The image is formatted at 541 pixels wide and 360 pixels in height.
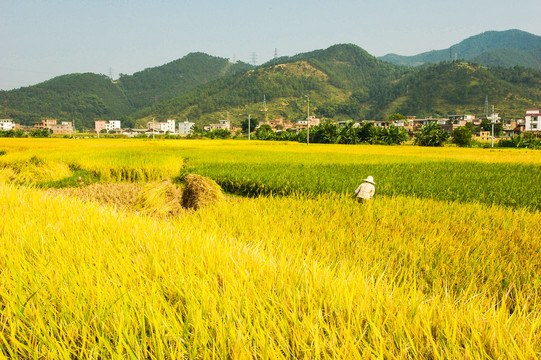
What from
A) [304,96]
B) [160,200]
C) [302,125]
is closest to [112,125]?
[302,125]

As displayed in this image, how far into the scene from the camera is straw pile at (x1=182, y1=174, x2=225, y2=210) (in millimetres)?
7020

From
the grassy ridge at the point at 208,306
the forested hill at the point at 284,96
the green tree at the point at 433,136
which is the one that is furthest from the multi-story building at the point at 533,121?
the grassy ridge at the point at 208,306

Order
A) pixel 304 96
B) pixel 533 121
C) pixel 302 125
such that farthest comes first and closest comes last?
1. pixel 304 96
2. pixel 302 125
3. pixel 533 121

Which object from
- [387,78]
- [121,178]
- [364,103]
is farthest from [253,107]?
[121,178]

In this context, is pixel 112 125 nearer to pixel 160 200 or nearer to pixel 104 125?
pixel 104 125

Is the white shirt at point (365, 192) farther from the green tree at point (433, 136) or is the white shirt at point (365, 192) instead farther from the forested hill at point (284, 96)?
the forested hill at point (284, 96)

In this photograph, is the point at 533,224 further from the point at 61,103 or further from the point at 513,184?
the point at 61,103

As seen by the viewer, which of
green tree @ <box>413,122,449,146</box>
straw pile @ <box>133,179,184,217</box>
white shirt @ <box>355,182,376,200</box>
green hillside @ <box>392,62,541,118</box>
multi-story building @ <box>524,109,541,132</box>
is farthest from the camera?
green hillside @ <box>392,62,541,118</box>

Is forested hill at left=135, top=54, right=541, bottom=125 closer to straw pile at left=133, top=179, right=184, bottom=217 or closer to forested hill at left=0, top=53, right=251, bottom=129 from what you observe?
forested hill at left=0, top=53, right=251, bottom=129

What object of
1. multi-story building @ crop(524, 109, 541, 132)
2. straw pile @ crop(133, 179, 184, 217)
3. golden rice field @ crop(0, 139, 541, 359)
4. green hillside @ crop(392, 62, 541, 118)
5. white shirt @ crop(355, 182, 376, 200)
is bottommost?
straw pile @ crop(133, 179, 184, 217)

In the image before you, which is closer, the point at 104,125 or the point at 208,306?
the point at 208,306

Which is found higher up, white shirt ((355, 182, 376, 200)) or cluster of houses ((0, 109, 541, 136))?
cluster of houses ((0, 109, 541, 136))

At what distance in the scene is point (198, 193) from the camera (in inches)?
284

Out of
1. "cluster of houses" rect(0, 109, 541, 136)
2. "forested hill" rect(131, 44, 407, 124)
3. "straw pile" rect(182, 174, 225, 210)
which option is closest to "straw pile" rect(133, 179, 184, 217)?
"straw pile" rect(182, 174, 225, 210)
